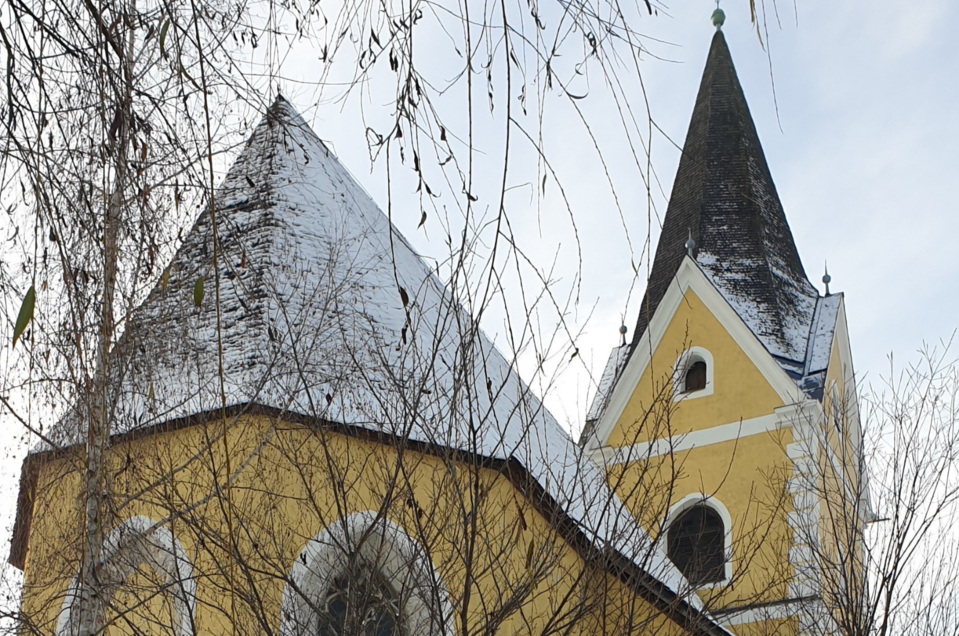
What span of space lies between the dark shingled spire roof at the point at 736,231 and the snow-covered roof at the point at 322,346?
542 centimetres

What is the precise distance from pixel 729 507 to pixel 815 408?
5.87 feet

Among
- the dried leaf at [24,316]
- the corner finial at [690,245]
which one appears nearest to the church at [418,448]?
the corner finial at [690,245]

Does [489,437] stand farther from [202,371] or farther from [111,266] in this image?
[111,266]

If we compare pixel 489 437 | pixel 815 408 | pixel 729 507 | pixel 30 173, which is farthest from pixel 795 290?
pixel 30 173

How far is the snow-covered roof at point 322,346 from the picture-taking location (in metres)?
5.55

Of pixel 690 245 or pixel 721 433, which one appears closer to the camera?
pixel 721 433

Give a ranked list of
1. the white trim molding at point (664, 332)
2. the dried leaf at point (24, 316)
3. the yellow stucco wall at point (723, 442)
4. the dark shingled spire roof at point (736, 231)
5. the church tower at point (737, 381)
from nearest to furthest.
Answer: the dried leaf at point (24, 316)
the church tower at point (737, 381)
the yellow stucco wall at point (723, 442)
the white trim molding at point (664, 332)
the dark shingled spire roof at point (736, 231)

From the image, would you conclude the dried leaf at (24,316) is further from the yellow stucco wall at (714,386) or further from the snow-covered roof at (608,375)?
the snow-covered roof at (608,375)

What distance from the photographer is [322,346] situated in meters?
7.81

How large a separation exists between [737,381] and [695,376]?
79cm

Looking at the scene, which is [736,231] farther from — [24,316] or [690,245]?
[24,316]

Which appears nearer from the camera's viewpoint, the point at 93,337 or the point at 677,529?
the point at 93,337

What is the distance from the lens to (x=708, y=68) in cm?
2028

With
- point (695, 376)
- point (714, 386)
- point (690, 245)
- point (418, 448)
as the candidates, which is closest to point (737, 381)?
point (714, 386)
